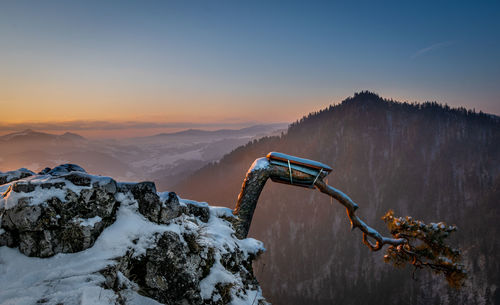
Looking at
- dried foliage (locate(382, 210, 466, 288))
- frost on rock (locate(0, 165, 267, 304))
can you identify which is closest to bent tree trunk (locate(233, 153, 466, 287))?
dried foliage (locate(382, 210, 466, 288))

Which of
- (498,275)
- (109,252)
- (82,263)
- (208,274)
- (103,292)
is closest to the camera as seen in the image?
(103,292)

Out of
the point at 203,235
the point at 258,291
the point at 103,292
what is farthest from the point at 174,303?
the point at 258,291

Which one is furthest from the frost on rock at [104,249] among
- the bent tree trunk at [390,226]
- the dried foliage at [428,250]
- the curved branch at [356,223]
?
the dried foliage at [428,250]

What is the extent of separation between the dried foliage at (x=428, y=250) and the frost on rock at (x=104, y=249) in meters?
4.71

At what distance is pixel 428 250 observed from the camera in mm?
8281

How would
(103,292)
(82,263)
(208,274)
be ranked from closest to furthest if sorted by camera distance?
(103,292), (82,263), (208,274)

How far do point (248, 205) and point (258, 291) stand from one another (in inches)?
99.3

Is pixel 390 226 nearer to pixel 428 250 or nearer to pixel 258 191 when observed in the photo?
pixel 428 250

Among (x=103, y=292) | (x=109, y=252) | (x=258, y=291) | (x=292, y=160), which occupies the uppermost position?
(x=292, y=160)

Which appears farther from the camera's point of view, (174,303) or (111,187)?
(111,187)

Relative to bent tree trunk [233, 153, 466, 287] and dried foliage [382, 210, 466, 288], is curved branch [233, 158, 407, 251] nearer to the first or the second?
bent tree trunk [233, 153, 466, 287]

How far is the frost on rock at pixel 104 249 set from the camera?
4.99m

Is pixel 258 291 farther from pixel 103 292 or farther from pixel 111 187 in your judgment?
pixel 111 187

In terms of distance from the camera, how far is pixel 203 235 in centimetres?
751
